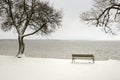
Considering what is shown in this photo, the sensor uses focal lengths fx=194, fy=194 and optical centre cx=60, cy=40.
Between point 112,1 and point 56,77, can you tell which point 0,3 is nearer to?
point 112,1

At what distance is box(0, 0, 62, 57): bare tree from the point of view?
2517cm

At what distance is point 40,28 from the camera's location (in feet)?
83.8

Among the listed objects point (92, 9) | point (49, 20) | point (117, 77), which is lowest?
point (117, 77)

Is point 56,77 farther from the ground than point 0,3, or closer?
closer

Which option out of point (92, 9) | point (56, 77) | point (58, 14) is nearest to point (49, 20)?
point (58, 14)

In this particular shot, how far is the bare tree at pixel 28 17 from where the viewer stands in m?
25.2

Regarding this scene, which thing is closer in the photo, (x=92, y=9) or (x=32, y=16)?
(x=92, y=9)

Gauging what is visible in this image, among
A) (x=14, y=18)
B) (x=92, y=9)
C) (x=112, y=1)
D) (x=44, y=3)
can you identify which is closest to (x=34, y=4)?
(x=44, y=3)

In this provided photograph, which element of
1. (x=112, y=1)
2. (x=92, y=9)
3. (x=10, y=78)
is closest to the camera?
(x=10, y=78)

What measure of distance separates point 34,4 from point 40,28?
327 centimetres

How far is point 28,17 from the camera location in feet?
82.8

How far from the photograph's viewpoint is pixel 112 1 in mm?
17172

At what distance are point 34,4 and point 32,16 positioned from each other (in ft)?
5.31

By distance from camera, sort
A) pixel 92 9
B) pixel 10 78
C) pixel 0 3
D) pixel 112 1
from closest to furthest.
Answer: pixel 10 78 < pixel 112 1 < pixel 92 9 < pixel 0 3
